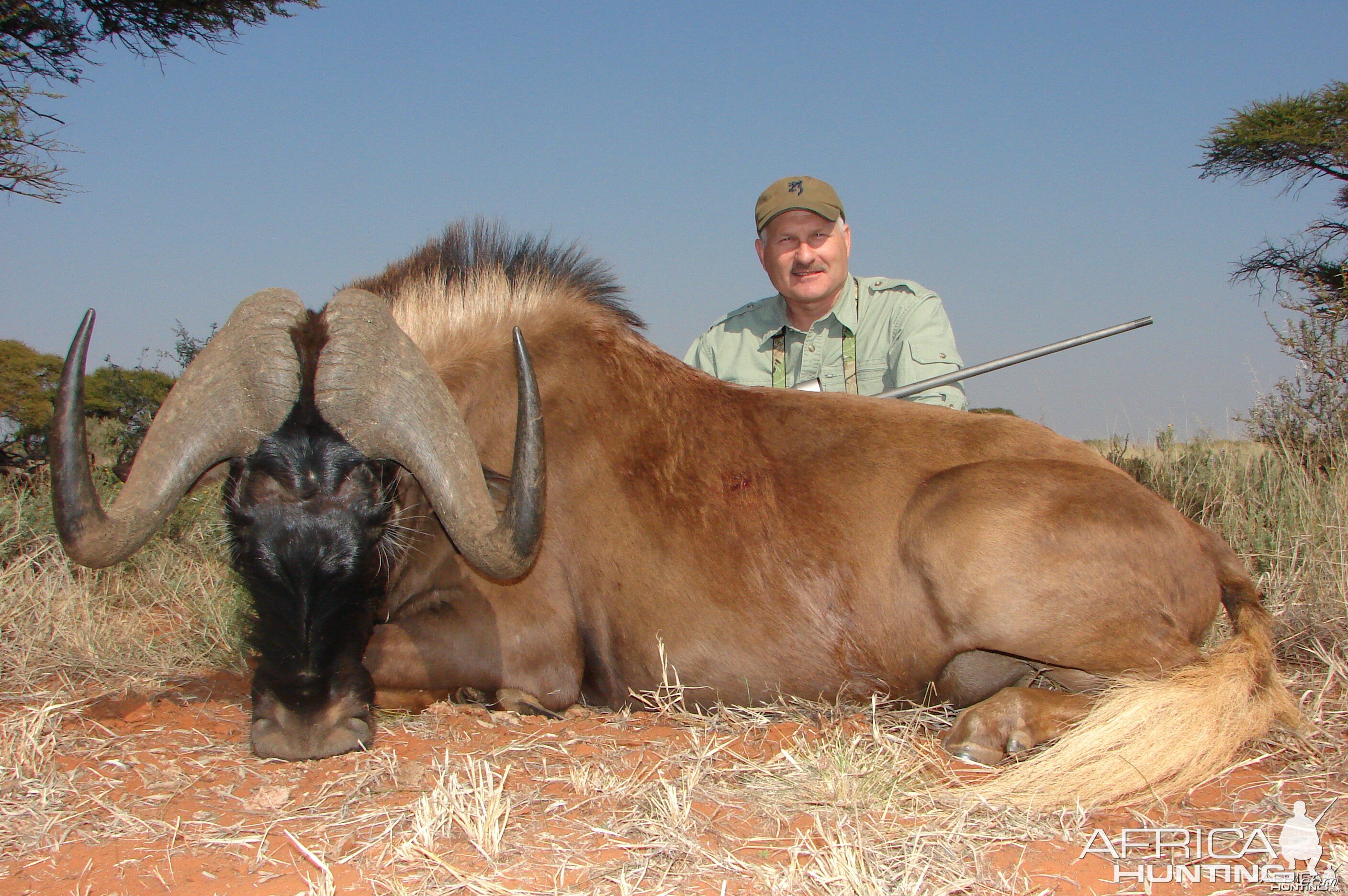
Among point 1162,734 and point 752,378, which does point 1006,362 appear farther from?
point 1162,734

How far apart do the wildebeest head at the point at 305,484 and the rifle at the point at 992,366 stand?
2.37 m

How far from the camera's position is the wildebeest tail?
2832 mm

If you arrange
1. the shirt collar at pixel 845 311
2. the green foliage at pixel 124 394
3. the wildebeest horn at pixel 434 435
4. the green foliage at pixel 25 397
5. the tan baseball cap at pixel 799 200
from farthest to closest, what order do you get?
the green foliage at pixel 124 394, the green foliage at pixel 25 397, the shirt collar at pixel 845 311, the tan baseball cap at pixel 799 200, the wildebeest horn at pixel 434 435

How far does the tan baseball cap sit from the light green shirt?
0.62 metres

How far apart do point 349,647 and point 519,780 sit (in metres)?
0.74

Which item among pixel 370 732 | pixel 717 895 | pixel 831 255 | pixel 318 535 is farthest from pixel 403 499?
pixel 831 255

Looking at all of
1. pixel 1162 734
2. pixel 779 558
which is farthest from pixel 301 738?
pixel 1162 734

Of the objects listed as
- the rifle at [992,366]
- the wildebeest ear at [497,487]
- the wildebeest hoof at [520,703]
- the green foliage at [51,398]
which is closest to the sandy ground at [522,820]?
the wildebeest hoof at [520,703]

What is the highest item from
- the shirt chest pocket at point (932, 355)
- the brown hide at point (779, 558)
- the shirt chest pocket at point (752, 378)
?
Result: the shirt chest pocket at point (932, 355)

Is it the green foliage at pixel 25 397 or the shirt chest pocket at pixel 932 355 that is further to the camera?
the green foliage at pixel 25 397

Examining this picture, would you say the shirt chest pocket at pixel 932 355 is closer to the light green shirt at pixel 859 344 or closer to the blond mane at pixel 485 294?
the light green shirt at pixel 859 344

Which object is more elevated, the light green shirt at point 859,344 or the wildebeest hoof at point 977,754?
the light green shirt at point 859,344

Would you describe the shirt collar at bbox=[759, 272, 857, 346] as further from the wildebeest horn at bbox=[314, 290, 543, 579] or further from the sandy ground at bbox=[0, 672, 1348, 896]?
the wildebeest horn at bbox=[314, 290, 543, 579]

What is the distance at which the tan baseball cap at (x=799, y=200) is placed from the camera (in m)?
5.82
